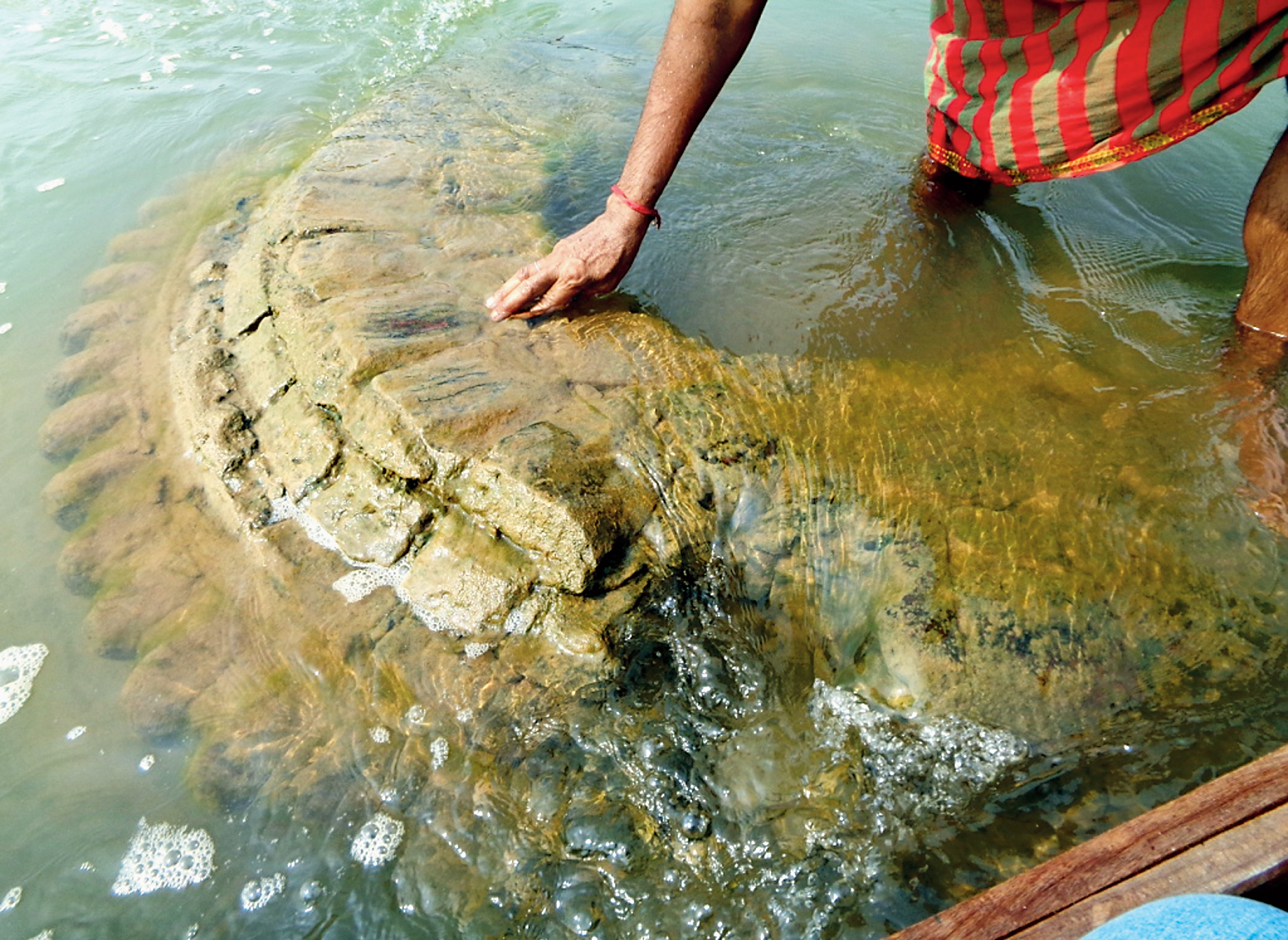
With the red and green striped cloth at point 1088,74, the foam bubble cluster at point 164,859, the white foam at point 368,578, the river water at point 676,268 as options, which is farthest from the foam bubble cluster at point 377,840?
the red and green striped cloth at point 1088,74

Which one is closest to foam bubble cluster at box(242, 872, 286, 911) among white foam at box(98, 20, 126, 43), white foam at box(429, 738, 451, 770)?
white foam at box(429, 738, 451, 770)

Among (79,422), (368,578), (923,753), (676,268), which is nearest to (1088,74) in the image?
(676,268)

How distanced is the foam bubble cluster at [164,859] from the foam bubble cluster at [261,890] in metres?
0.10

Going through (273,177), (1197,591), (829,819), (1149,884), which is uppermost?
(273,177)

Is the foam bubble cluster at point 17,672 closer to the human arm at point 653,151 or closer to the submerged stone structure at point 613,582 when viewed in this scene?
the submerged stone structure at point 613,582

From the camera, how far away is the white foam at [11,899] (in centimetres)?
150

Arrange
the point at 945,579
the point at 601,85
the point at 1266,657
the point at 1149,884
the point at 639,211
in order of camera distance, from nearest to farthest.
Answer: the point at 1149,884, the point at 1266,657, the point at 945,579, the point at 639,211, the point at 601,85

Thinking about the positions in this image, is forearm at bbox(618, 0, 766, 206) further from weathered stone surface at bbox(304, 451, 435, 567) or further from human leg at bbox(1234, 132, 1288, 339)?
human leg at bbox(1234, 132, 1288, 339)

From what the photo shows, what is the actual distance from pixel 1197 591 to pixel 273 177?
12.2 ft

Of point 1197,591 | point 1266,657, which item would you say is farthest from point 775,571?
point 1266,657

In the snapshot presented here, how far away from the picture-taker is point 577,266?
7.14 feet

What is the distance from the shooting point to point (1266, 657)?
1643 millimetres

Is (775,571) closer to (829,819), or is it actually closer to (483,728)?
(829,819)

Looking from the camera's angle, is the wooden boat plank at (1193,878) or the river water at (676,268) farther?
the river water at (676,268)
